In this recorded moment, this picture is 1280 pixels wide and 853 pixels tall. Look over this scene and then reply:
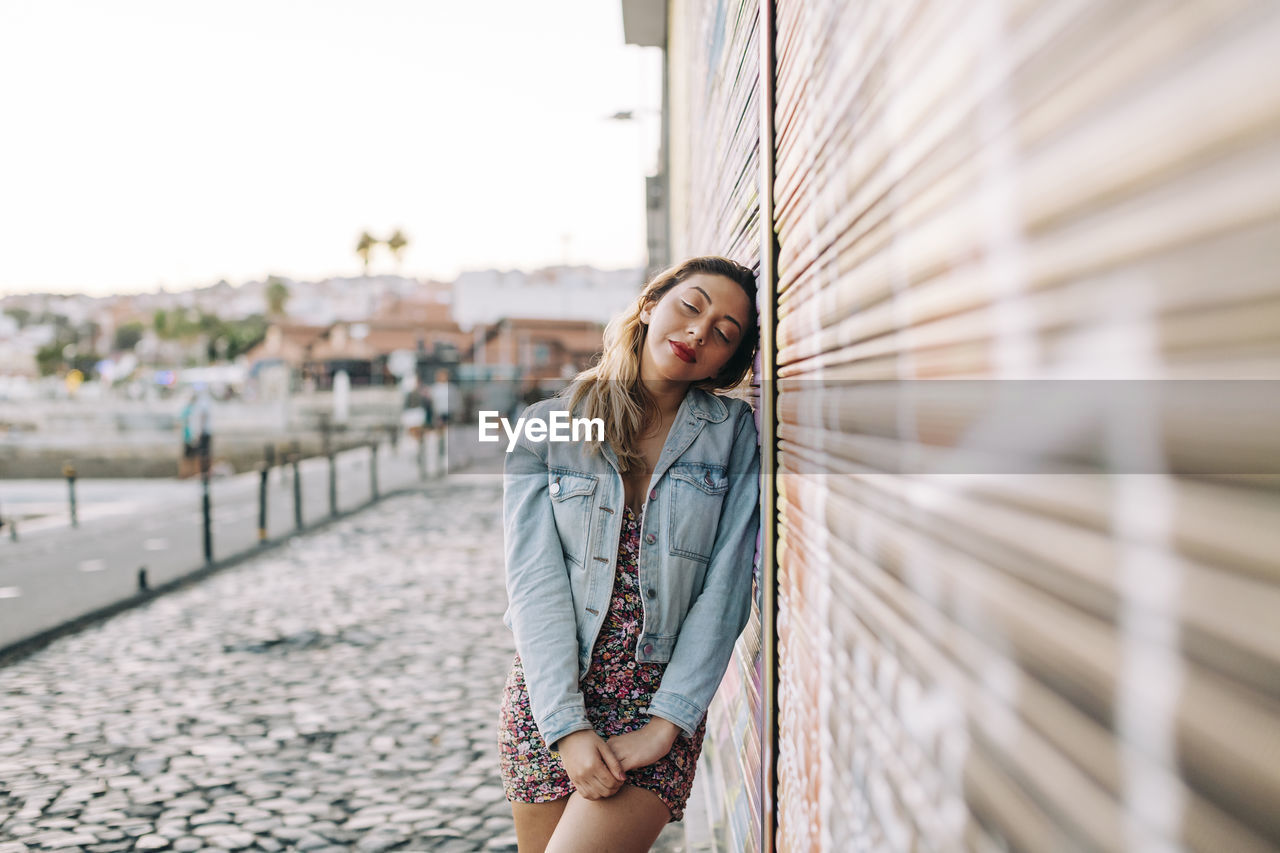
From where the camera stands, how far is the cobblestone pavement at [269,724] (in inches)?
159

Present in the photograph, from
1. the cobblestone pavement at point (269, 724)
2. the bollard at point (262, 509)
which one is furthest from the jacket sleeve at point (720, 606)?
the bollard at point (262, 509)

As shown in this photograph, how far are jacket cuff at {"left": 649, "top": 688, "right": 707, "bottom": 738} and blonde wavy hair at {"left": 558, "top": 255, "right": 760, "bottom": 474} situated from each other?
0.50m

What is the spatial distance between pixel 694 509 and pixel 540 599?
388mm

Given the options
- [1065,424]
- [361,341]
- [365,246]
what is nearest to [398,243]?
[365,246]

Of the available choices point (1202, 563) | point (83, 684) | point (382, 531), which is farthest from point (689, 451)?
point (382, 531)

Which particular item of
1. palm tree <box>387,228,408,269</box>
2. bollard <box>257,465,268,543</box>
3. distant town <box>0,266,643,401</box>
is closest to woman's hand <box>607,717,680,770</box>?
bollard <box>257,465,268,543</box>

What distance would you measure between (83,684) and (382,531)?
608cm

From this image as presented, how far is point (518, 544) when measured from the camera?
216 cm

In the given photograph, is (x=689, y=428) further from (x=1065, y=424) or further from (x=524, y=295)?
(x=524, y=295)

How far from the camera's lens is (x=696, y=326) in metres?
2.21

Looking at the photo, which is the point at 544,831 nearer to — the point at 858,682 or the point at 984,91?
the point at 858,682

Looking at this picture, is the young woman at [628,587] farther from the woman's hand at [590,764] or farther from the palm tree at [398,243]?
the palm tree at [398,243]

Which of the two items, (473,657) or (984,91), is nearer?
(984,91)

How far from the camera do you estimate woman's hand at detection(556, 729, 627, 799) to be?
198 centimetres
